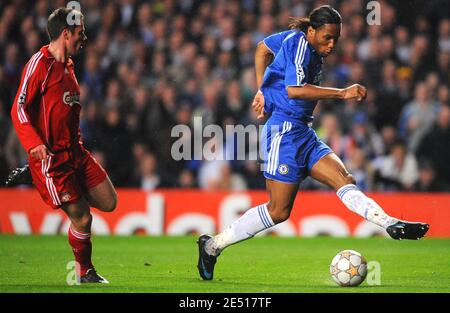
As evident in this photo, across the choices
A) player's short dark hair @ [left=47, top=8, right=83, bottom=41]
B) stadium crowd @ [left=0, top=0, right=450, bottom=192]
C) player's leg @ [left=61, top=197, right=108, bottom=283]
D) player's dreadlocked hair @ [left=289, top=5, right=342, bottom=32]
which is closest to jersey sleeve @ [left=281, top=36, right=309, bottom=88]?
player's dreadlocked hair @ [left=289, top=5, right=342, bottom=32]

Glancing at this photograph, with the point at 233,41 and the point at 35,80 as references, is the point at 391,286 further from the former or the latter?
the point at 233,41

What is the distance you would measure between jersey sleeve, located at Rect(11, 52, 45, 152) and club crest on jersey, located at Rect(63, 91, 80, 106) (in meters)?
0.22

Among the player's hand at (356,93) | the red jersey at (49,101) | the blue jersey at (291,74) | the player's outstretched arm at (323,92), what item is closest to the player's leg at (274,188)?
the blue jersey at (291,74)

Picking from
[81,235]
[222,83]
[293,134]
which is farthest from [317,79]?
[222,83]

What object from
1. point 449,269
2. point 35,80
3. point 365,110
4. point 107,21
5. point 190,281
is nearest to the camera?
point 35,80

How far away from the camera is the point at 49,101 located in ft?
23.9

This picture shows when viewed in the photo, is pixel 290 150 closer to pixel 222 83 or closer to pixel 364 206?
pixel 364 206

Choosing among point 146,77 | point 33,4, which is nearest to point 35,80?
point 146,77

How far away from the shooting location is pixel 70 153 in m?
7.39

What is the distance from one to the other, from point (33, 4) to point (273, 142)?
9.07 meters

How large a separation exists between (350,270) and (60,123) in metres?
2.53

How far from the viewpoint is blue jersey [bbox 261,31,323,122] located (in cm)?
723

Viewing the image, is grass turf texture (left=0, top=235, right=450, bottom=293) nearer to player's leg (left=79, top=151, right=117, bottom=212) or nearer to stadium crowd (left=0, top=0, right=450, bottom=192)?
player's leg (left=79, top=151, right=117, bottom=212)

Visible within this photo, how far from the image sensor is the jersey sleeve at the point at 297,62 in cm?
718
